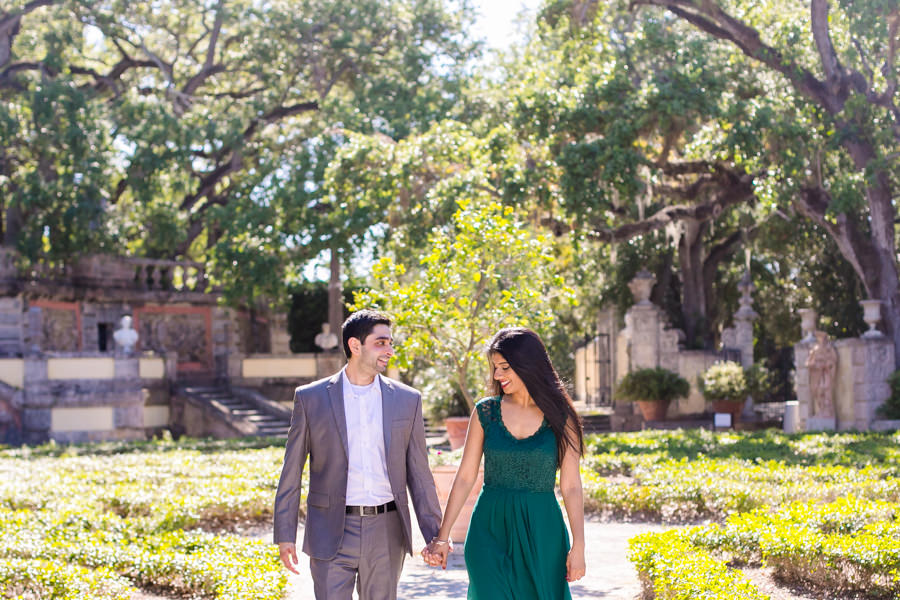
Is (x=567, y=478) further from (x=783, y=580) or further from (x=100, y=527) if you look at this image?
(x=100, y=527)

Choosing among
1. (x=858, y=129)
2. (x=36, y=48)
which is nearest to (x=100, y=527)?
(x=858, y=129)

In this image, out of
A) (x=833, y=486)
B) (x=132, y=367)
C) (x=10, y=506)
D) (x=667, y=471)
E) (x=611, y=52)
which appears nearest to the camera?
(x=833, y=486)

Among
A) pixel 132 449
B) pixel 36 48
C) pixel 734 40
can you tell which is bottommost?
pixel 132 449

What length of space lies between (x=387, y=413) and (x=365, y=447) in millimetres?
175

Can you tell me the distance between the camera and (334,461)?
495 centimetres

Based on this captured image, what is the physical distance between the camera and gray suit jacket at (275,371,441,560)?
4926mm

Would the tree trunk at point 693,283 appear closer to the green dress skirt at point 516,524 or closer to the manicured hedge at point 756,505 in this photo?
the manicured hedge at point 756,505

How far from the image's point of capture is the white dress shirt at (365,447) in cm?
495

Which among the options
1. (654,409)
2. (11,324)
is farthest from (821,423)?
(11,324)

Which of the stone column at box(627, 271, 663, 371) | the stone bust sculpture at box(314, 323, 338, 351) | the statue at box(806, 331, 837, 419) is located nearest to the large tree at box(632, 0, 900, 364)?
the statue at box(806, 331, 837, 419)

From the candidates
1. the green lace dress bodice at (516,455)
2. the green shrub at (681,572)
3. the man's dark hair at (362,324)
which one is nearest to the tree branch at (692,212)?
the green shrub at (681,572)

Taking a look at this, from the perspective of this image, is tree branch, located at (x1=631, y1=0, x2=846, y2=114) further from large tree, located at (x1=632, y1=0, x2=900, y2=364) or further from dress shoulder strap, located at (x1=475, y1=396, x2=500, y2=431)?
dress shoulder strap, located at (x1=475, y1=396, x2=500, y2=431)

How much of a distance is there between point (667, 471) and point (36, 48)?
2386cm

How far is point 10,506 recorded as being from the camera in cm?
1168
